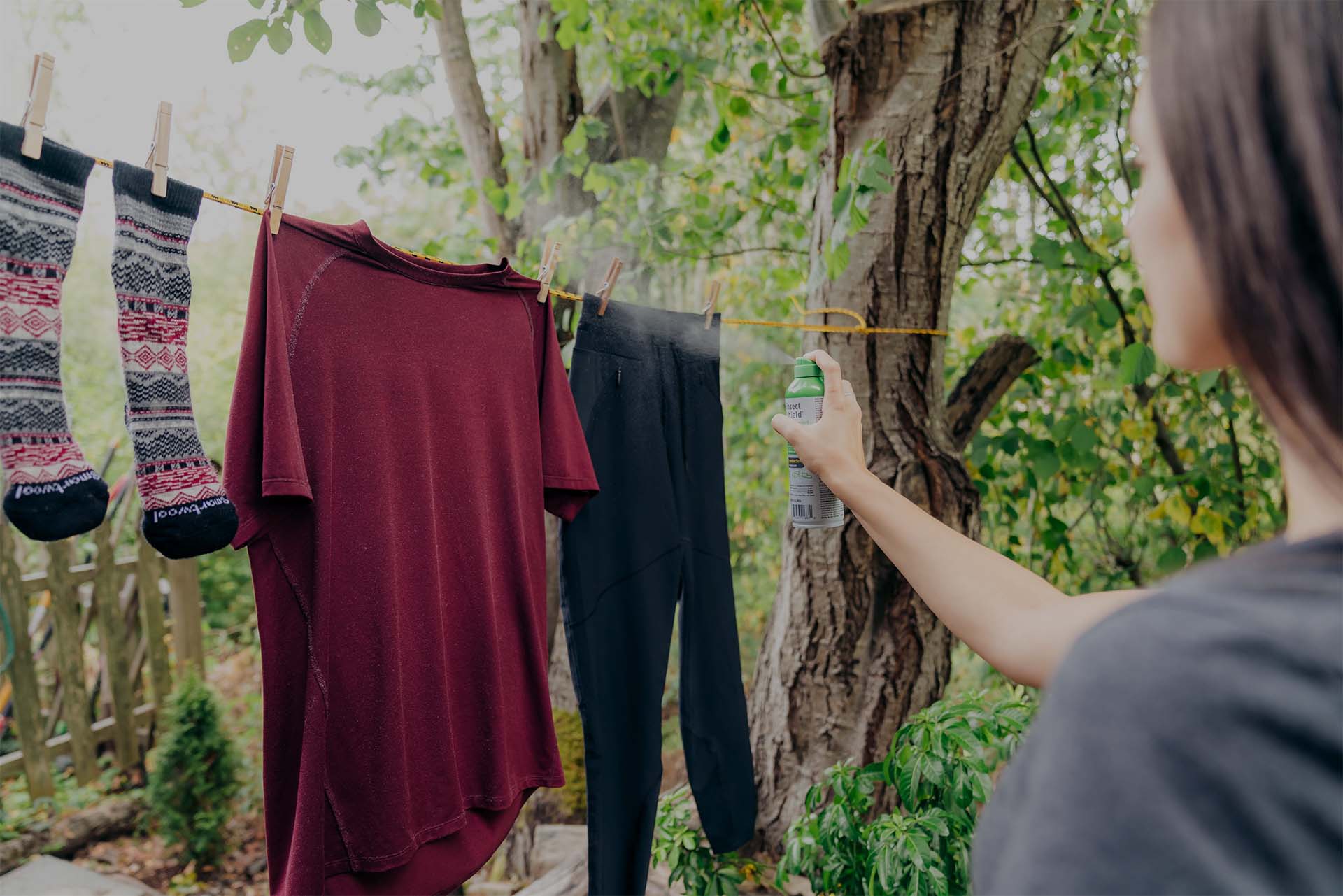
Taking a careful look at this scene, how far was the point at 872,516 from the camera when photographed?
1145mm

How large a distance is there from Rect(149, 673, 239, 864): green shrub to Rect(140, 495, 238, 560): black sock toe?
2.86m

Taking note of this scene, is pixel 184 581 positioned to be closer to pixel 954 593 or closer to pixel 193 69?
Answer: pixel 193 69

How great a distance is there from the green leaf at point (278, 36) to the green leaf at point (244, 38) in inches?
0.5

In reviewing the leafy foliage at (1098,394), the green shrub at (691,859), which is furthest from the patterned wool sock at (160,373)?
the leafy foliage at (1098,394)

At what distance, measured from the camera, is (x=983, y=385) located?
7.74 ft

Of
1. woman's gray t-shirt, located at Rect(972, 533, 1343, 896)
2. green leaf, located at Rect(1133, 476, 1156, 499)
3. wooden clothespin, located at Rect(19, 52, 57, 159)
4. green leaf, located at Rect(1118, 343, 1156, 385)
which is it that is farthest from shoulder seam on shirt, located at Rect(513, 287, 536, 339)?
green leaf, located at Rect(1133, 476, 1156, 499)

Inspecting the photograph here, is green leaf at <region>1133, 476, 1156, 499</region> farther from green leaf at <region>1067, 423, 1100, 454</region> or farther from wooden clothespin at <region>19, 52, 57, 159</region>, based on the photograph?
wooden clothespin at <region>19, 52, 57, 159</region>

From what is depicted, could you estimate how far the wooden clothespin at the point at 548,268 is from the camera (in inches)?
56.9

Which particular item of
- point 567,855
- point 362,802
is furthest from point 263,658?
point 567,855

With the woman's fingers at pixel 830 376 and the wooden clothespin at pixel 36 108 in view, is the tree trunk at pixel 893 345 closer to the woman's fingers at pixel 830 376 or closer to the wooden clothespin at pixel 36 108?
the woman's fingers at pixel 830 376

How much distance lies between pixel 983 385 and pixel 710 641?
1.17m

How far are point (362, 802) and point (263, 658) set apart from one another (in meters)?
0.25

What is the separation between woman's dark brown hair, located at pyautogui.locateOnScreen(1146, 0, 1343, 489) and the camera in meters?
0.42

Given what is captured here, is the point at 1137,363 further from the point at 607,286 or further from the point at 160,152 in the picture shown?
the point at 160,152
